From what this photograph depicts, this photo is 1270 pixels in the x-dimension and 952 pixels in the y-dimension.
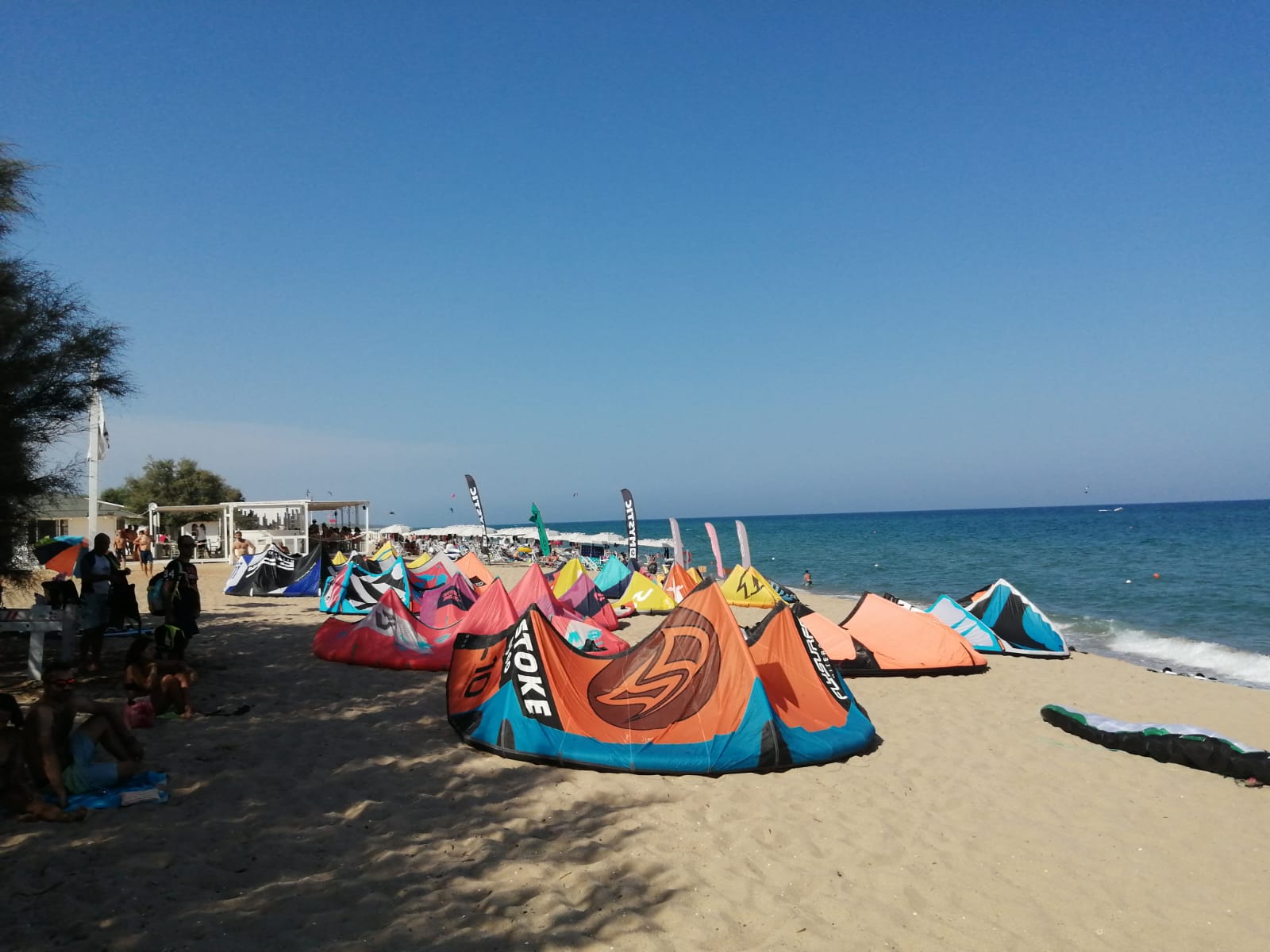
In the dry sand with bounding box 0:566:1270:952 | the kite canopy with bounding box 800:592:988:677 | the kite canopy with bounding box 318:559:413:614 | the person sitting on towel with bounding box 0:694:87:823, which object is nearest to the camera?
the dry sand with bounding box 0:566:1270:952

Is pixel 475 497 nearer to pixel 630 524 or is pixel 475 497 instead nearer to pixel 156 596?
pixel 630 524

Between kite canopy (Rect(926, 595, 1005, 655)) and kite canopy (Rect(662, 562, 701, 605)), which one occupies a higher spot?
kite canopy (Rect(662, 562, 701, 605))

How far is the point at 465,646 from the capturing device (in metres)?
8.40

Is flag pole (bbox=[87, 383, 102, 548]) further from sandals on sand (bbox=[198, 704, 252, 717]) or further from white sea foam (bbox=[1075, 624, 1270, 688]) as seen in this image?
white sea foam (bbox=[1075, 624, 1270, 688])

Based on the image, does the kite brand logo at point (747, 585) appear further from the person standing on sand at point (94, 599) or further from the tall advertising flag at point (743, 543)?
the person standing on sand at point (94, 599)

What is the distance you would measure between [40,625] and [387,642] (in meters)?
4.06

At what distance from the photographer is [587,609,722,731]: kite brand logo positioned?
6.95m

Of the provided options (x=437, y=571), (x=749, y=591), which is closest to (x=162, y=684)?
(x=437, y=571)

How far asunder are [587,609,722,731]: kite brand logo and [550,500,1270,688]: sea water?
13.8m

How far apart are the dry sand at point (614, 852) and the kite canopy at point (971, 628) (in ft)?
20.2

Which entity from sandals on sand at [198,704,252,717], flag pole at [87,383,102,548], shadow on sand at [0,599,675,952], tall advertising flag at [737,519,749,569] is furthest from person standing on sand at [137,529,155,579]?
shadow on sand at [0,599,675,952]

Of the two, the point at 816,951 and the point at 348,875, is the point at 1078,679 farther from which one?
the point at 348,875

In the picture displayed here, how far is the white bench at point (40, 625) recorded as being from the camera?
25.3ft

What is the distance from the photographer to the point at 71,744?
5438 mm
